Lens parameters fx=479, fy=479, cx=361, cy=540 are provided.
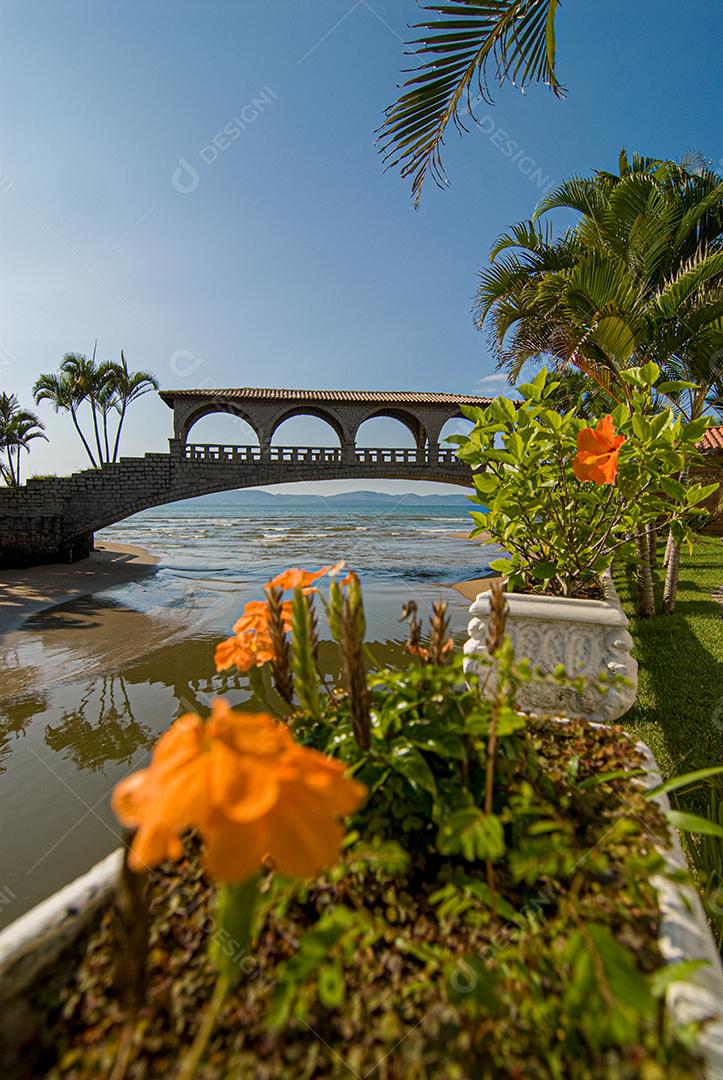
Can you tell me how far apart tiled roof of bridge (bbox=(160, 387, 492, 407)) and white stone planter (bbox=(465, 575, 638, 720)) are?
2207cm

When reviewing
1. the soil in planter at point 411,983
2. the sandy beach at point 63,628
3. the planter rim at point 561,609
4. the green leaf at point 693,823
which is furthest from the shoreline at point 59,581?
the green leaf at point 693,823

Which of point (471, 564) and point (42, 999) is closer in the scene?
point (42, 999)

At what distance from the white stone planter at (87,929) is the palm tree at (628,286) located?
4316 mm

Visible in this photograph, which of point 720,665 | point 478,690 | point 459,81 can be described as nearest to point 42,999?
point 478,690

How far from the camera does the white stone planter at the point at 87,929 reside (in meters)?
0.80

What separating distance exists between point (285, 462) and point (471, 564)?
10274 millimetres

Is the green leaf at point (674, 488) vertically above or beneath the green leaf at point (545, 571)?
above

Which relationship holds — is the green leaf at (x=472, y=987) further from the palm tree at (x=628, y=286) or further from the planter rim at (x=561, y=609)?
the palm tree at (x=628, y=286)

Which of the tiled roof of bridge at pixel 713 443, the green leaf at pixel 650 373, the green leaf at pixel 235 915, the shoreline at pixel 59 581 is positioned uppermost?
the tiled roof of bridge at pixel 713 443

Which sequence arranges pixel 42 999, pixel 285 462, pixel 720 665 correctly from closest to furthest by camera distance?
pixel 42 999
pixel 720 665
pixel 285 462

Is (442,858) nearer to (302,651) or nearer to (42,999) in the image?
(302,651)

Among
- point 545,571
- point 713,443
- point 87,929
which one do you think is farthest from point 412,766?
point 713,443

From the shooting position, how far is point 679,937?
3.19ft

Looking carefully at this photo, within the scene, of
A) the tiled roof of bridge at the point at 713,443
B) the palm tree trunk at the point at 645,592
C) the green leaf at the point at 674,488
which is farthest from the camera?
the tiled roof of bridge at the point at 713,443
